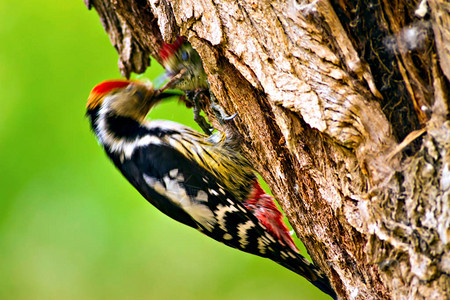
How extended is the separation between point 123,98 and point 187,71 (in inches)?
15.4

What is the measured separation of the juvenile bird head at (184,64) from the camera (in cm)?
231

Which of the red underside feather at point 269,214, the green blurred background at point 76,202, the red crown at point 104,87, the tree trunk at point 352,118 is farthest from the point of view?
the green blurred background at point 76,202

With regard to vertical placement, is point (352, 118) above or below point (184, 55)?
below

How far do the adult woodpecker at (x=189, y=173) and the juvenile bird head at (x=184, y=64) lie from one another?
0.63 ft

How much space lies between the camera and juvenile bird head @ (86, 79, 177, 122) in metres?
2.42

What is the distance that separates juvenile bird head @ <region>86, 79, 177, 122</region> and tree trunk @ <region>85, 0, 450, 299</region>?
830mm

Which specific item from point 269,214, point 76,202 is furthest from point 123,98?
point 76,202

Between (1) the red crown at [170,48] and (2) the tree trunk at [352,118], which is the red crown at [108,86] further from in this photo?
(2) the tree trunk at [352,118]

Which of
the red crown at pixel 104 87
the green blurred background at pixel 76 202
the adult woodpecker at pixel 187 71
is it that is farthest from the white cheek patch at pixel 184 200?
the green blurred background at pixel 76 202

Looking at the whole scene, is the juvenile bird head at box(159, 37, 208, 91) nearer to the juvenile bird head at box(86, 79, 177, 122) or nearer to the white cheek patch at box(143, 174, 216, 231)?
the juvenile bird head at box(86, 79, 177, 122)

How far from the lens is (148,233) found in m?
3.43

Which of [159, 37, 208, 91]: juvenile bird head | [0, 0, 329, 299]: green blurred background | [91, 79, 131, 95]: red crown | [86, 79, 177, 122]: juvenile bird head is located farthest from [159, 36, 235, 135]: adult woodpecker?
[0, 0, 329, 299]: green blurred background

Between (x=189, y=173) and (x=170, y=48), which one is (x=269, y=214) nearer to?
(x=189, y=173)

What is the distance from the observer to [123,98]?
2451 mm
